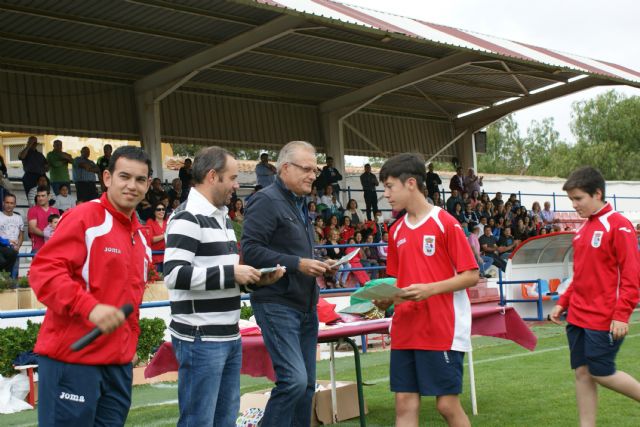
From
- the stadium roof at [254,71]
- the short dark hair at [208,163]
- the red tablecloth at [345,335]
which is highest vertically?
the stadium roof at [254,71]

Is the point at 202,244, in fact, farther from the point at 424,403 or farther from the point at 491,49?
the point at 491,49

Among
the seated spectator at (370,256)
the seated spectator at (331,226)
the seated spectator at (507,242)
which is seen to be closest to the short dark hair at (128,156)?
the seated spectator at (370,256)

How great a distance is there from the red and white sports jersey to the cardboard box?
2.47m

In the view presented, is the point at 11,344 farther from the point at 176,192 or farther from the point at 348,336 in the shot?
the point at 176,192

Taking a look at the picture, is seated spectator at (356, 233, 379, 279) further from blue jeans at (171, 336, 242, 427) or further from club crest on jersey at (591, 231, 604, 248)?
blue jeans at (171, 336, 242, 427)

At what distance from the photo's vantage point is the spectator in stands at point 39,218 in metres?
15.6

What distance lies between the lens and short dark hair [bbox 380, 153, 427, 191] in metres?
5.36

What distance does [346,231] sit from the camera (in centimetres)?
2123

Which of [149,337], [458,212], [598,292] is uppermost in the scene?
[458,212]

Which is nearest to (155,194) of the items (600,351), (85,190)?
(85,190)

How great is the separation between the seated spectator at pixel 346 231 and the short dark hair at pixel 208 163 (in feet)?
51.7

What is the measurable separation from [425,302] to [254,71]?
19771 millimetres

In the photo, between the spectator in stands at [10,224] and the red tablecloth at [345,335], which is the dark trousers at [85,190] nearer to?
the spectator in stands at [10,224]

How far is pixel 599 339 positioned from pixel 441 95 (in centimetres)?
2486
